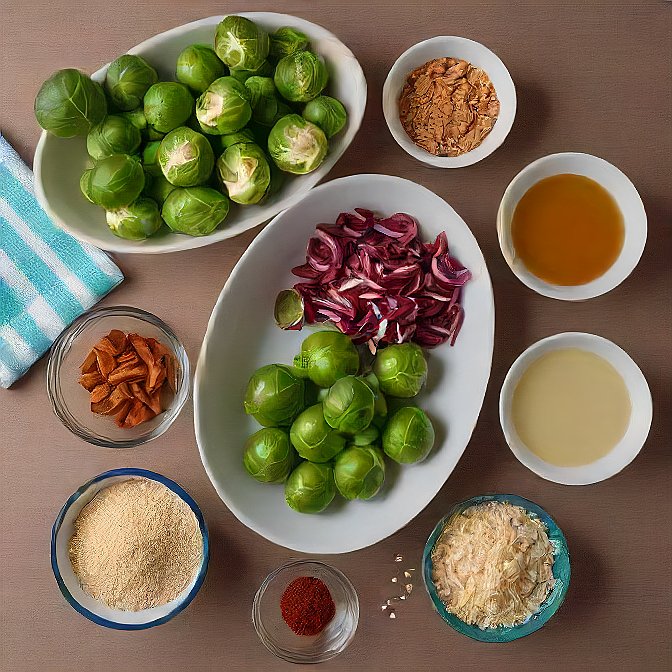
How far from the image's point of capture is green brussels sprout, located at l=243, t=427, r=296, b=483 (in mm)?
1663

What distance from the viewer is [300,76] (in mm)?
1615

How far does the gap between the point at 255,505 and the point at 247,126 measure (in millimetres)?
832

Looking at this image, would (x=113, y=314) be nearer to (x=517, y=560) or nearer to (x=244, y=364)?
(x=244, y=364)

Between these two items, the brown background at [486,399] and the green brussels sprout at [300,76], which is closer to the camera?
the green brussels sprout at [300,76]

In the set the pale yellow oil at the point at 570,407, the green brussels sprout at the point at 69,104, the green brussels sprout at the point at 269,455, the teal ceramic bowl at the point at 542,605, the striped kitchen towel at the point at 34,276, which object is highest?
the green brussels sprout at the point at 69,104

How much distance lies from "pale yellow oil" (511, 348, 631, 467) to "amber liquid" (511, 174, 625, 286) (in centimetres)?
19

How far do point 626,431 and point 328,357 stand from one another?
0.72 metres

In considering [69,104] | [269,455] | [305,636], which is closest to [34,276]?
[69,104]

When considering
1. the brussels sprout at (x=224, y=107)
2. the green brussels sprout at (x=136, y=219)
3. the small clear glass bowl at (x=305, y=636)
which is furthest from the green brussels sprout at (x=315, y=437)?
the brussels sprout at (x=224, y=107)

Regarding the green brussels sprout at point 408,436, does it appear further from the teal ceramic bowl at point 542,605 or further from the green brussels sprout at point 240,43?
the green brussels sprout at point 240,43

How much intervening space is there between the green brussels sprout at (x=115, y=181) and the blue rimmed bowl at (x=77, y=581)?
58cm

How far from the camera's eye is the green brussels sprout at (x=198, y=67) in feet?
5.37

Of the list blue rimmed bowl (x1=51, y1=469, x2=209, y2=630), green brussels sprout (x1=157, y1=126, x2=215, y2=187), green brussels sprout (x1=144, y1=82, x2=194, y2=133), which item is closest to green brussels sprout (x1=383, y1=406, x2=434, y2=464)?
blue rimmed bowl (x1=51, y1=469, x2=209, y2=630)

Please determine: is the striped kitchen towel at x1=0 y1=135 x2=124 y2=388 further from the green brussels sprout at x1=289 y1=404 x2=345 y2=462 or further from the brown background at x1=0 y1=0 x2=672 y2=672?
the green brussels sprout at x1=289 y1=404 x2=345 y2=462
